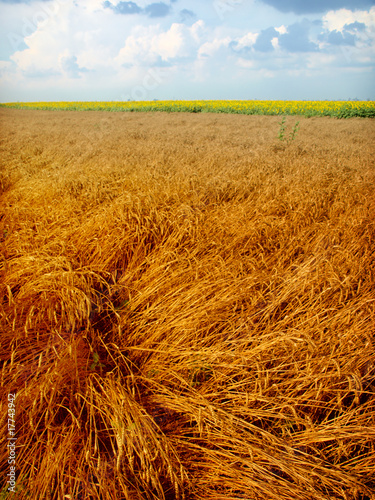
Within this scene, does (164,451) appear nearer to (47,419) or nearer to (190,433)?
(190,433)

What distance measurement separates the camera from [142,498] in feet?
3.25

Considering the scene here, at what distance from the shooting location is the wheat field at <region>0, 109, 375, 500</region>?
105 cm

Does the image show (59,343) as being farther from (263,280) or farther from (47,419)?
(263,280)

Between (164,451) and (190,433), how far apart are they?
18 cm

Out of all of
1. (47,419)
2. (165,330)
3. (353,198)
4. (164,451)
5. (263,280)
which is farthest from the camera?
(353,198)

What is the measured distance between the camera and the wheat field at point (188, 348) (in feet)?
3.45

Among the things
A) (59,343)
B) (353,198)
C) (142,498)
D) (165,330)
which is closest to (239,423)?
(142,498)

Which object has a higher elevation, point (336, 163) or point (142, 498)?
point (336, 163)

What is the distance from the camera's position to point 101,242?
2363 mm

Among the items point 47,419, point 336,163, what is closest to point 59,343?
point 47,419

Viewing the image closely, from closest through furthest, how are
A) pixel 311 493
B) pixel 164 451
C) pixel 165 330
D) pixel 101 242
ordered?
pixel 311 493, pixel 164 451, pixel 165 330, pixel 101 242

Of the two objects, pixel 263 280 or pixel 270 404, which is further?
pixel 263 280

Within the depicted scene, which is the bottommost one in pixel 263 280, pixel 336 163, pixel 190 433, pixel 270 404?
pixel 190 433

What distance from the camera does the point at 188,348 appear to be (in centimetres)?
144
